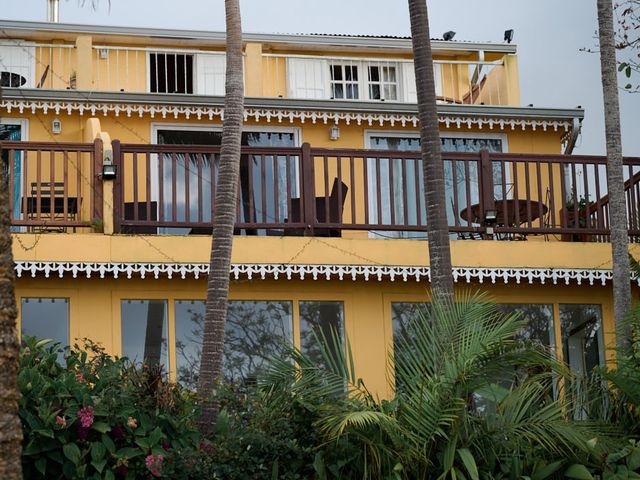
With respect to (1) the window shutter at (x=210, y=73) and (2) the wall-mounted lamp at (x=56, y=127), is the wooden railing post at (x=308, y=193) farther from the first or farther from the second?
(1) the window shutter at (x=210, y=73)

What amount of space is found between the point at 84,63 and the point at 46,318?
5.07 m

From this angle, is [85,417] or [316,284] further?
[316,284]

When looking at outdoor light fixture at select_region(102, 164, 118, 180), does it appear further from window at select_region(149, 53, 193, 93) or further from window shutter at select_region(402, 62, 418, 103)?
window shutter at select_region(402, 62, 418, 103)

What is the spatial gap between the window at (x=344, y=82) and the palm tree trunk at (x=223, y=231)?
6967mm

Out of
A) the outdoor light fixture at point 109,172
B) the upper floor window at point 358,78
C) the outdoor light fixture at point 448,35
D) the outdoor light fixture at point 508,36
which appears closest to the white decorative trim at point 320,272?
the outdoor light fixture at point 109,172

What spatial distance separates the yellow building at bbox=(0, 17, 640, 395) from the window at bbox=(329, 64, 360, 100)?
2.78 ft

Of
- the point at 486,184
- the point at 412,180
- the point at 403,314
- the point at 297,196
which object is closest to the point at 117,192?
the point at 297,196

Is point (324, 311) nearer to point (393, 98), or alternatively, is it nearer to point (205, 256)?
point (205, 256)

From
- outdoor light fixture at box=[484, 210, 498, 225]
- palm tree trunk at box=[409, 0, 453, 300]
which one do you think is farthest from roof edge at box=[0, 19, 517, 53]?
palm tree trunk at box=[409, 0, 453, 300]

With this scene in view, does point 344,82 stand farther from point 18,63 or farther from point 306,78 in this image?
point 18,63

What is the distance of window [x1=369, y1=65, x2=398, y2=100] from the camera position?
67.9 feet

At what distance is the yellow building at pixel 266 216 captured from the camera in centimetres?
1491

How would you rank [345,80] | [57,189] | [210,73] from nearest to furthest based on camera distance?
[57,189] < [210,73] < [345,80]

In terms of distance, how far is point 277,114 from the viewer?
18.0 m
